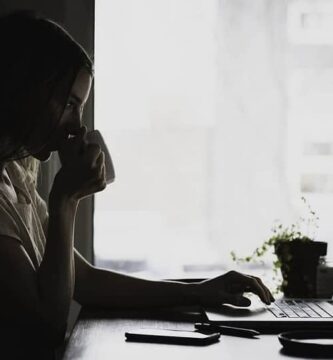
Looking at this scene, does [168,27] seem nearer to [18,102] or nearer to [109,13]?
[109,13]

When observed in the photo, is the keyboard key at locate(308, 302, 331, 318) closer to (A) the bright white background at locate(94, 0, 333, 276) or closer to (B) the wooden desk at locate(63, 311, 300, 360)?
(B) the wooden desk at locate(63, 311, 300, 360)

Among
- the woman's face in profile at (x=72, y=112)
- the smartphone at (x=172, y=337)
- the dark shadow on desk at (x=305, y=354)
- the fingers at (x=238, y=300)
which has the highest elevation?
the woman's face in profile at (x=72, y=112)

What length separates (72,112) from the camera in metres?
1.42

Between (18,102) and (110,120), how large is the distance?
0.95m

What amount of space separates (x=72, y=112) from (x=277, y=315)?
55 centimetres

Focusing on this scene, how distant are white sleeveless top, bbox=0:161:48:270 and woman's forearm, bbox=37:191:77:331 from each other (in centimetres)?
6

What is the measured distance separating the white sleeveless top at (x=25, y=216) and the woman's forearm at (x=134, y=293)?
143 mm

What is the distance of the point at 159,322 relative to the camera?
136 cm

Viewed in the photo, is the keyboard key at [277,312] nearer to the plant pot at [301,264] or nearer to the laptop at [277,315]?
the laptop at [277,315]

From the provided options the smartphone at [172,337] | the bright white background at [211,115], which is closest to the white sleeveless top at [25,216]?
the smartphone at [172,337]

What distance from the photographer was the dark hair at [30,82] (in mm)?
1357

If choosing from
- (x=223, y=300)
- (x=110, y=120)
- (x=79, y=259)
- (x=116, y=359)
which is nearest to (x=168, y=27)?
(x=110, y=120)

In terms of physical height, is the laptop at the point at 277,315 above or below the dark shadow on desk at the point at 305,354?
below

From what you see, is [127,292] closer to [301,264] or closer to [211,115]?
[301,264]
